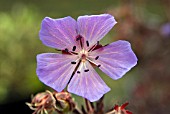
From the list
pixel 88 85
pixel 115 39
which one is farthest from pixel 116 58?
pixel 115 39

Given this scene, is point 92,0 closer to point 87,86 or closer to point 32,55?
point 32,55

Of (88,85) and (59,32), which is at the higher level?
(59,32)

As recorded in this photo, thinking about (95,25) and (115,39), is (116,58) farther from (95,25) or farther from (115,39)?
(115,39)

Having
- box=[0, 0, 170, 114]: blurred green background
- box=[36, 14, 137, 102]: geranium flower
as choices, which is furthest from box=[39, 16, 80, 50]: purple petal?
box=[0, 0, 170, 114]: blurred green background

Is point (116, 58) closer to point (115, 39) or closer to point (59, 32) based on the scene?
point (59, 32)

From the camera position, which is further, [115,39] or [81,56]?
[115,39]

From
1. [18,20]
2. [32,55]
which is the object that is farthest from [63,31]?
[18,20]

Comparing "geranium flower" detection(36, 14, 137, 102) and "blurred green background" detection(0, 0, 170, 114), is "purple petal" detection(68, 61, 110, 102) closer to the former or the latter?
"geranium flower" detection(36, 14, 137, 102)
